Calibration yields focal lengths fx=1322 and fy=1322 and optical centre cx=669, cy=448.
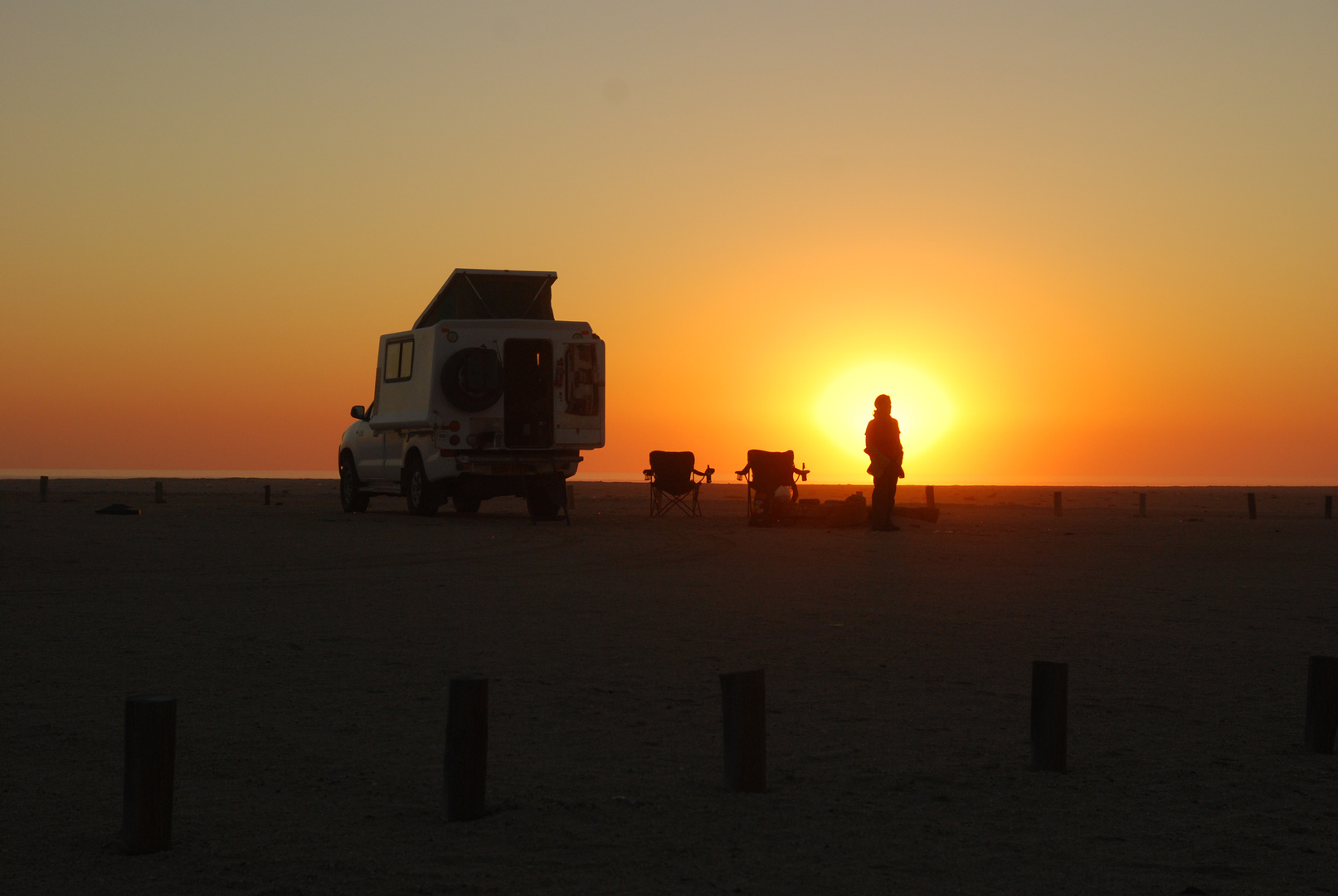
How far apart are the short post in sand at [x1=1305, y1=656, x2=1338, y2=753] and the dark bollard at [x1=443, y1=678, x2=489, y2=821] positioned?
3992 millimetres

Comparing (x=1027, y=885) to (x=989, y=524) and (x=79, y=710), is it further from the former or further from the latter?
(x=989, y=524)

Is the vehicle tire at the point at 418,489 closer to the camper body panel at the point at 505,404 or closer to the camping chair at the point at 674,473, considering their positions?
the camper body panel at the point at 505,404

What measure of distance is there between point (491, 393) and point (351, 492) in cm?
583

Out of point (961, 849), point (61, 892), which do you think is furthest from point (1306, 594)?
point (61, 892)

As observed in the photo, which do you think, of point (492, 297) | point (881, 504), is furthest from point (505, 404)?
point (881, 504)

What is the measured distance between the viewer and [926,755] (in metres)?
6.18

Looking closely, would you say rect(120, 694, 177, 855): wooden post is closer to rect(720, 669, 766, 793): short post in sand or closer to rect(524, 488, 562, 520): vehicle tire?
rect(720, 669, 766, 793): short post in sand

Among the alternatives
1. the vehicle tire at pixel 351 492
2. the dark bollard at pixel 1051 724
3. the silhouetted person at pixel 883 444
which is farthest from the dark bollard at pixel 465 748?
the vehicle tire at pixel 351 492

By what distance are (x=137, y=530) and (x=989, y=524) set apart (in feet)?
48.6

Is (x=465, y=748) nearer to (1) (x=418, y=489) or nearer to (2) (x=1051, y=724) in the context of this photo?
(2) (x=1051, y=724)

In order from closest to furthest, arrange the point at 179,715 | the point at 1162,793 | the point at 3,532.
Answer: the point at 1162,793
the point at 179,715
the point at 3,532

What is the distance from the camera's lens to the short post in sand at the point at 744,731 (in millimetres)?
5453

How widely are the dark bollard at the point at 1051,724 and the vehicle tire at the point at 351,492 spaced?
67.4ft

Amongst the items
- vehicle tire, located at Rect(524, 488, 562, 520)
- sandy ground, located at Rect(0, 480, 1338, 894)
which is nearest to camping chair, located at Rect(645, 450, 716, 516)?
vehicle tire, located at Rect(524, 488, 562, 520)
